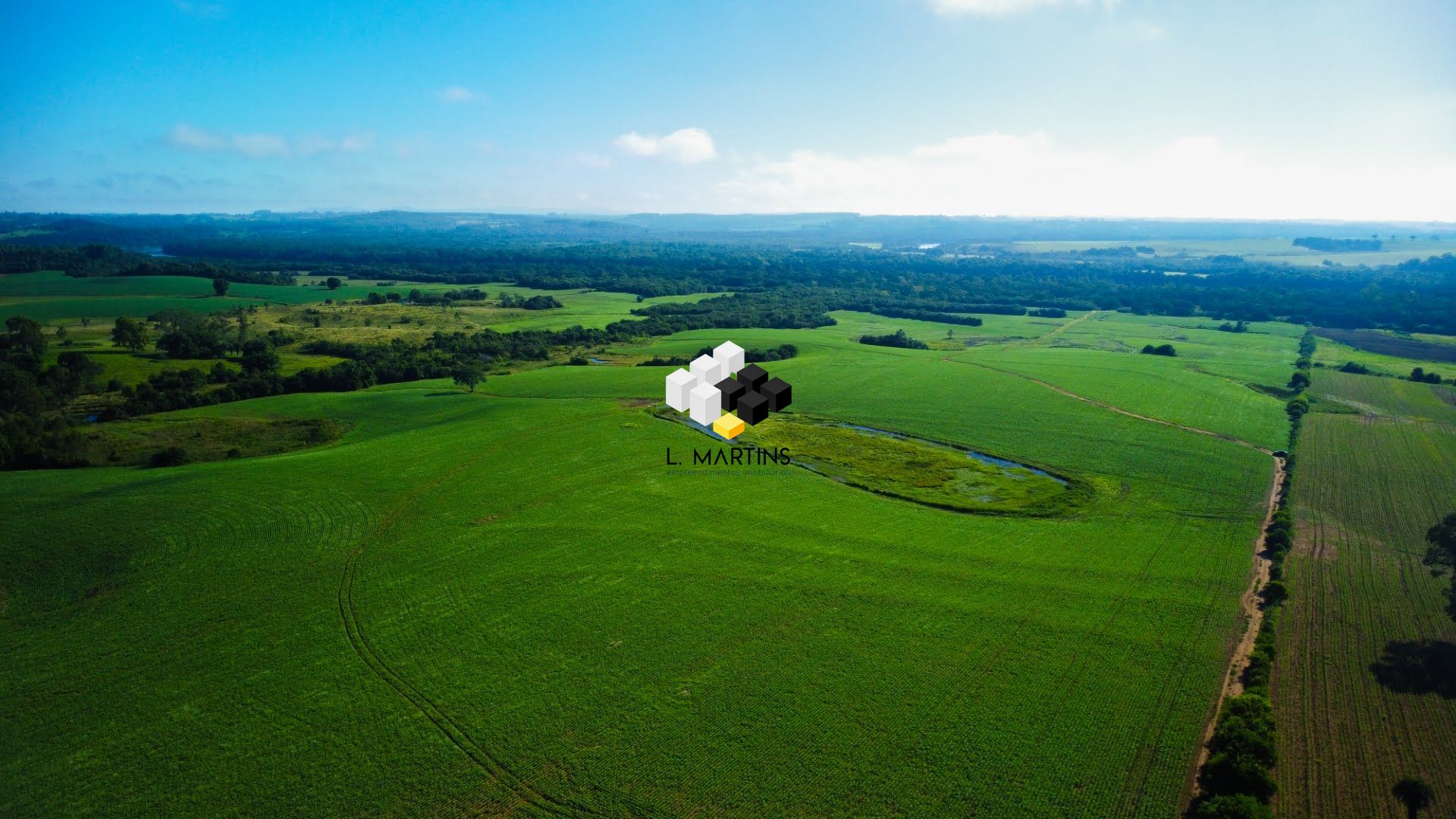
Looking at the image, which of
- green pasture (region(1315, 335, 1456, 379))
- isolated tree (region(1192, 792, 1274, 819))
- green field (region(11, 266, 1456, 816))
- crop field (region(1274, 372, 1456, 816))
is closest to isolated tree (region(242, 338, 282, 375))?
green field (region(11, 266, 1456, 816))

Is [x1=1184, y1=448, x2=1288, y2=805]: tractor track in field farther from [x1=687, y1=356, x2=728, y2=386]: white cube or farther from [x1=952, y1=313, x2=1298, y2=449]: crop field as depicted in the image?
[x1=687, y1=356, x2=728, y2=386]: white cube

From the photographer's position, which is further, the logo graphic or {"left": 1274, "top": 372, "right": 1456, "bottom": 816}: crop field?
the logo graphic

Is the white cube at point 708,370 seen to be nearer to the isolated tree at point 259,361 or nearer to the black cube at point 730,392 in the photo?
the black cube at point 730,392

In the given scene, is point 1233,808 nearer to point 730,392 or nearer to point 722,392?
point 722,392

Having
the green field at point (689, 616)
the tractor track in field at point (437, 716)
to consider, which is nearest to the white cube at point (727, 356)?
the green field at point (689, 616)

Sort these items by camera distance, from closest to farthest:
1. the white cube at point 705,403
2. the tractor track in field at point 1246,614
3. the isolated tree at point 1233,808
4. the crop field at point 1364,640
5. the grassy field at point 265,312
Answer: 1. the isolated tree at point 1233,808
2. the crop field at point 1364,640
3. the tractor track in field at point 1246,614
4. the white cube at point 705,403
5. the grassy field at point 265,312

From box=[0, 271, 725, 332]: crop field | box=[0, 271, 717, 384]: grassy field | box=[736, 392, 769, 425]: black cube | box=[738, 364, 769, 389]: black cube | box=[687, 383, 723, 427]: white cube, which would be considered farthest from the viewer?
box=[0, 271, 725, 332]: crop field
